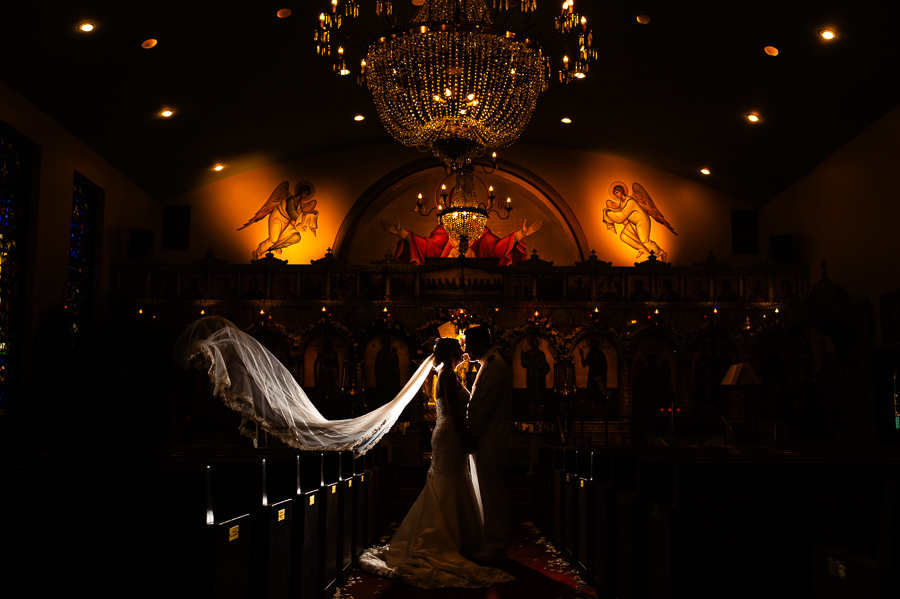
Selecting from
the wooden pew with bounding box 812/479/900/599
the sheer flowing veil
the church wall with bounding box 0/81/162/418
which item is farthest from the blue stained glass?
the wooden pew with bounding box 812/479/900/599

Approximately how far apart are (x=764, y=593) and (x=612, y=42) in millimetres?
11130

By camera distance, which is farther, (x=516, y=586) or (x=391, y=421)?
(x=391, y=421)

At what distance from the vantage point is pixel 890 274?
12922 millimetres

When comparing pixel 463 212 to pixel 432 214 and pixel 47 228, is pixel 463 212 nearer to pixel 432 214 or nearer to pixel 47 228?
pixel 432 214

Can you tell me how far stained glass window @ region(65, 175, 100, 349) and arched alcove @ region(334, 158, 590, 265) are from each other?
5.31m

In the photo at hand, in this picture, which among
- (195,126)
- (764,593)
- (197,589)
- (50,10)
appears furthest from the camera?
(195,126)

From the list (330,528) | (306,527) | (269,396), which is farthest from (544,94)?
(306,527)

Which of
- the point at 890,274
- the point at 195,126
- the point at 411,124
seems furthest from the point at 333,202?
the point at 890,274

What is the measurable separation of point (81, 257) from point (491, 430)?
11179 mm

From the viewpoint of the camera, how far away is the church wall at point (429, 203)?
1817 cm

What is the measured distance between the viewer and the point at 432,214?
18656mm

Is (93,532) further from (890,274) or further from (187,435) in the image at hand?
(890,274)

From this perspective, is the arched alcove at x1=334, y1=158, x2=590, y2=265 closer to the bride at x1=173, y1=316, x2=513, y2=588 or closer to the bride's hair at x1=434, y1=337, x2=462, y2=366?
the bride at x1=173, y1=316, x2=513, y2=588

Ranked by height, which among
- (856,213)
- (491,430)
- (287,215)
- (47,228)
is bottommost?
(491,430)
